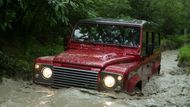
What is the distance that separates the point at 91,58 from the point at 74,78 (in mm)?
551

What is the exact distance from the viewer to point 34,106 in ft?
21.8

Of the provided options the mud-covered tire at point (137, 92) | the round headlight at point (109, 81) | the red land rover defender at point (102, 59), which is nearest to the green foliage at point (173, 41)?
the red land rover defender at point (102, 59)

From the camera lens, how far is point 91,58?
7.77m

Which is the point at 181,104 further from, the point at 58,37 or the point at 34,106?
the point at 58,37

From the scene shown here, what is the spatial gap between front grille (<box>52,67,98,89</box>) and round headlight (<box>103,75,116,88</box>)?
0.18 m

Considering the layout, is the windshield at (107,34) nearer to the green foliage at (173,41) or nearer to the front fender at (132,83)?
the front fender at (132,83)

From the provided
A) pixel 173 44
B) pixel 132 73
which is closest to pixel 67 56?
pixel 132 73

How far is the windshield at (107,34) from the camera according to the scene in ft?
29.0

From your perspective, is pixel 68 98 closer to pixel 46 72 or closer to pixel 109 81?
pixel 109 81

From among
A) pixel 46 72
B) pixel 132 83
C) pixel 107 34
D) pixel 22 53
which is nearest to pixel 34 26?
pixel 22 53

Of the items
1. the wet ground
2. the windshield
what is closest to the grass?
the wet ground

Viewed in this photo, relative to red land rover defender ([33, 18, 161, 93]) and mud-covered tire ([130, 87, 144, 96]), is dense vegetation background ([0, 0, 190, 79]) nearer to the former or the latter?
red land rover defender ([33, 18, 161, 93])

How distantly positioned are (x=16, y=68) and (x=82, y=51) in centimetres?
222

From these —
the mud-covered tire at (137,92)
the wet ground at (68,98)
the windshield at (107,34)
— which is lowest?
the mud-covered tire at (137,92)
